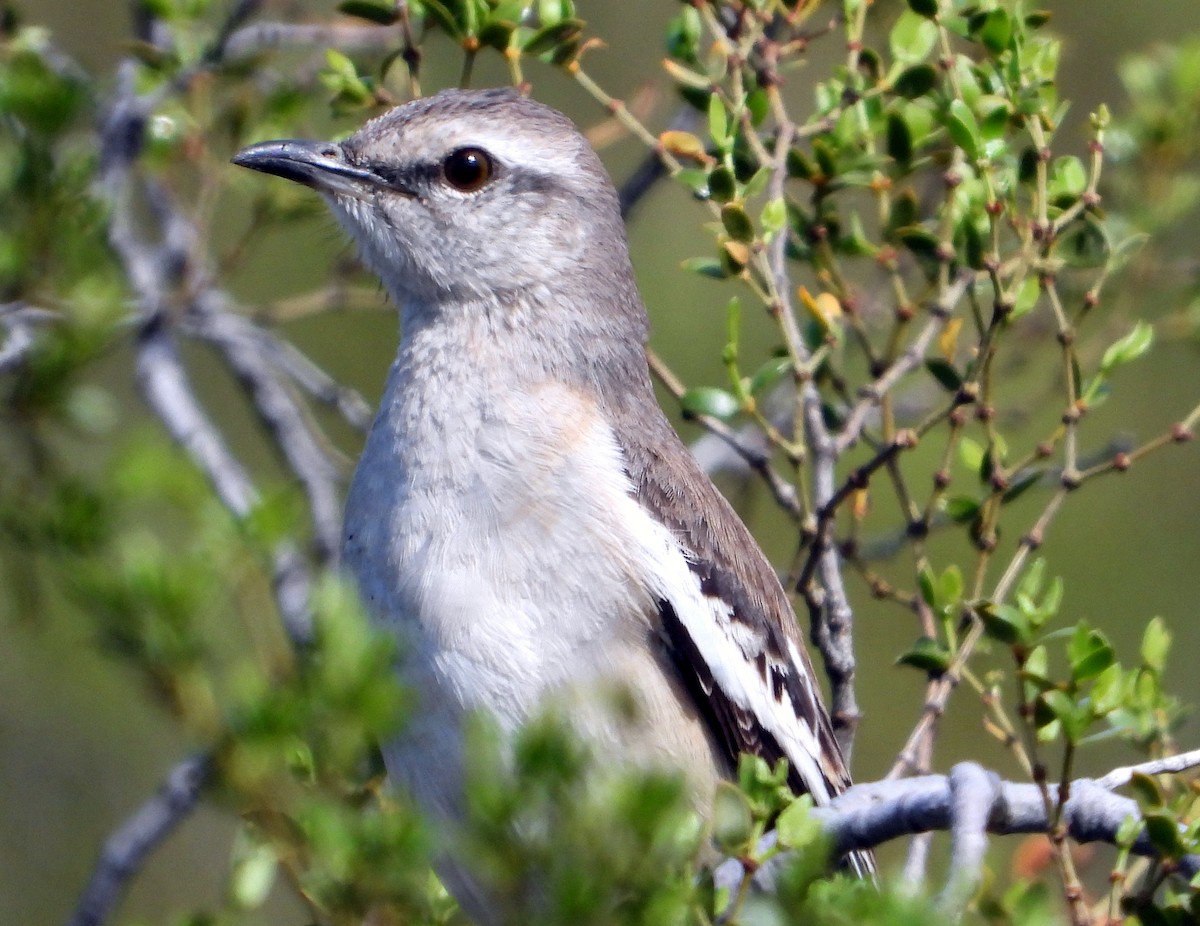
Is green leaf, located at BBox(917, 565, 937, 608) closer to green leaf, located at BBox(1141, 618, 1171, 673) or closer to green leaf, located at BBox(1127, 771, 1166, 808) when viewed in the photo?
green leaf, located at BBox(1141, 618, 1171, 673)

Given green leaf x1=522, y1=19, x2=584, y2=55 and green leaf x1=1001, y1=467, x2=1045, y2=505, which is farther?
green leaf x1=522, y1=19, x2=584, y2=55

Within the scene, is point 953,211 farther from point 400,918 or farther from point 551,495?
point 400,918

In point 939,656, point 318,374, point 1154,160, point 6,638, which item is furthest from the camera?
point 6,638

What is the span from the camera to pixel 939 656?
10.5ft

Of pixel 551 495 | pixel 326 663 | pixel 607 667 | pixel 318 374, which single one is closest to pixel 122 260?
pixel 318 374

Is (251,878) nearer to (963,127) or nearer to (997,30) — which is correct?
(963,127)

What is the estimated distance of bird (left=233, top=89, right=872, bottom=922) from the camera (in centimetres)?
333

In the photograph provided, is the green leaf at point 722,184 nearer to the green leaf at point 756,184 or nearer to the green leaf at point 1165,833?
the green leaf at point 756,184

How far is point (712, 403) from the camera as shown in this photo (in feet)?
11.7

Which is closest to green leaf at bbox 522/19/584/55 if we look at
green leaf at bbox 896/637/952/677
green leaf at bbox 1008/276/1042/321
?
green leaf at bbox 1008/276/1042/321

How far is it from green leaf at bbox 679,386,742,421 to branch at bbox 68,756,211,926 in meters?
1.54

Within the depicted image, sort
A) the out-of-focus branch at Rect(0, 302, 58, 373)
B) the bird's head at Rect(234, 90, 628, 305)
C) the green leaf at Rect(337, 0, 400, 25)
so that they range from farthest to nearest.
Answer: the bird's head at Rect(234, 90, 628, 305), the green leaf at Rect(337, 0, 400, 25), the out-of-focus branch at Rect(0, 302, 58, 373)

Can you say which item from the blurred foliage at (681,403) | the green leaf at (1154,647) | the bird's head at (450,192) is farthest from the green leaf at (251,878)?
the green leaf at (1154,647)

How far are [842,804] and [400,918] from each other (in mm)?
819
